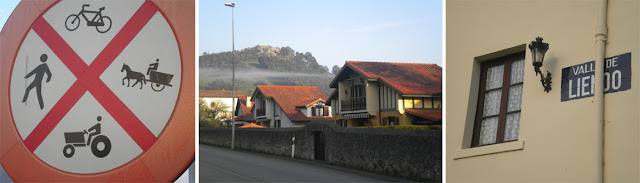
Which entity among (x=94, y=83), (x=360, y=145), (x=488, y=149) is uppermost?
(x=94, y=83)

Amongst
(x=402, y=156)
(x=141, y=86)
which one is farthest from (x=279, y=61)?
(x=402, y=156)

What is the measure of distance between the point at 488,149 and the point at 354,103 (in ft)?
19.0

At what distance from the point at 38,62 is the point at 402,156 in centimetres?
707

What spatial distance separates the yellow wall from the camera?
7.43ft

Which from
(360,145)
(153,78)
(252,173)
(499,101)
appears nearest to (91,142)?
(153,78)

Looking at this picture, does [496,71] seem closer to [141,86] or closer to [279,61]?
[279,61]

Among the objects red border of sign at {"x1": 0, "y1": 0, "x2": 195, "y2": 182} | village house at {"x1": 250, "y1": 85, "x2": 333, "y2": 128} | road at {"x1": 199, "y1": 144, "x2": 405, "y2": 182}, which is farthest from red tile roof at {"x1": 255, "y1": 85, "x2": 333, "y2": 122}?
red border of sign at {"x1": 0, "y1": 0, "x2": 195, "y2": 182}

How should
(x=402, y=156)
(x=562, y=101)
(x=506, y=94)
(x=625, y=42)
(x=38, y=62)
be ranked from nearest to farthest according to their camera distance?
(x=38, y=62), (x=625, y=42), (x=562, y=101), (x=506, y=94), (x=402, y=156)

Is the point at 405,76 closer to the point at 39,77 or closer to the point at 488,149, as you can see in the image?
the point at 488,149

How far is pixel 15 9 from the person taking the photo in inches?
76.7

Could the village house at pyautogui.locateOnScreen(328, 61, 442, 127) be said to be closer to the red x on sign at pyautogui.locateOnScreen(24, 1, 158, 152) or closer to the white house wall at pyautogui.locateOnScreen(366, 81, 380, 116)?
the white house wall at pyautogui.locateOnScreen(366, 81, 380, 116)

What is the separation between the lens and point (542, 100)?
2.72m

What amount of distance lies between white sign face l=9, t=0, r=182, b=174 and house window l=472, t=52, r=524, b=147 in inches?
88.0

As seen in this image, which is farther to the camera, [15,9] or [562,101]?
[562,101]
